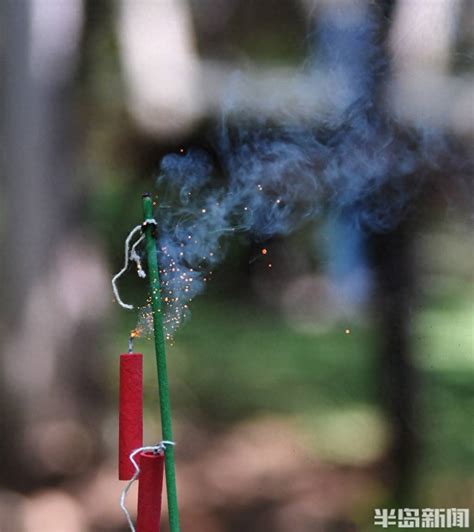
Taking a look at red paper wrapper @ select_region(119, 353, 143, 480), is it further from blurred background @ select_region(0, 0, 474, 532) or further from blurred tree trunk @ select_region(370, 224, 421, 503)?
blurred tree trunk @ select_region(370, 224, 421, 503)

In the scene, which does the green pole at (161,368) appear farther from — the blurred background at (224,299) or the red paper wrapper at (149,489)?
the blurred background at (224,299)

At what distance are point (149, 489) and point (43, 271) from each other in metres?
1.16

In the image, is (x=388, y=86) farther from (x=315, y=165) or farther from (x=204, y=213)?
(x=204, y=213)

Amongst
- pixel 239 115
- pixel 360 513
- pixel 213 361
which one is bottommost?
pixel 360 513

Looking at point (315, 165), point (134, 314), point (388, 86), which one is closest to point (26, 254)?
point (134, 314)

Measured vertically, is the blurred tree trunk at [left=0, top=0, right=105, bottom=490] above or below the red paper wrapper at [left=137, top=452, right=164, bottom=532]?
above

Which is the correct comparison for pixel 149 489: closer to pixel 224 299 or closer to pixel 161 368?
pixel 161 368

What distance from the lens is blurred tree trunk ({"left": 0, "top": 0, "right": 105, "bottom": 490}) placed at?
2527 mm

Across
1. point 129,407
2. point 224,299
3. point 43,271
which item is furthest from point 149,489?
point 43,271

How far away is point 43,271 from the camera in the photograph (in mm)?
2539

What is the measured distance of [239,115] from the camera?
2.52 m

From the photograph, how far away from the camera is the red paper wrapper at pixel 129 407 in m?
1.72

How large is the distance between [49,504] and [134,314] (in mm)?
861

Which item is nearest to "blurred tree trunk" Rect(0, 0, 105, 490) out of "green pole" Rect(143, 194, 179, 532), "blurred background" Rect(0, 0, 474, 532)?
"blurred background" Rect(0, 0, 474, 532)
